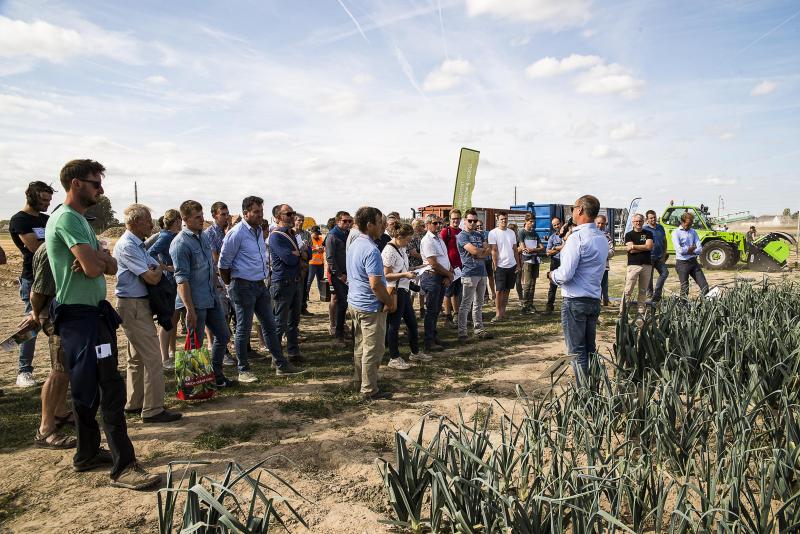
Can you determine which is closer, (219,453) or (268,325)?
(219,453)

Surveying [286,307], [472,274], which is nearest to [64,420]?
[286,307]

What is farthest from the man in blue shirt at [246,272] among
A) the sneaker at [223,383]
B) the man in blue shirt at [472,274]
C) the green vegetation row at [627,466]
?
the man in blue shirt at [472,274]

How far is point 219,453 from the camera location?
→ 3.33 meters

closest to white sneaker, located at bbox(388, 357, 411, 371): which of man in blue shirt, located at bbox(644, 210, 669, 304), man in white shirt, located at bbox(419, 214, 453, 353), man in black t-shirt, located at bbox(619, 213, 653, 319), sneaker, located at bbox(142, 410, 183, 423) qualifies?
man in white shirt, located at bbox(419, 214, 453, 353)

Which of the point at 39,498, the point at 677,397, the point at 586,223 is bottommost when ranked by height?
the point at 39,498

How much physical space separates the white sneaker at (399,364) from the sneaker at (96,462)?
9.47ft

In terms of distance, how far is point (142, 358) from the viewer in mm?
3732

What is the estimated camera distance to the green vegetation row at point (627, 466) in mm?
1820

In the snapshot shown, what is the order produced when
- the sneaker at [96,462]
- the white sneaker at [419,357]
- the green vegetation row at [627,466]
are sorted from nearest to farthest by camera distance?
the green vegetation row at [627,466]
the sneaker at [96,462]
the white sneaker at [419,357]

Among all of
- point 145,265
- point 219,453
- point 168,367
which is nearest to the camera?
point 219,453

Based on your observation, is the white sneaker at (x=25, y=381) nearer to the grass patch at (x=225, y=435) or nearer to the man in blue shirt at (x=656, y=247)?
the grass patch at (x=225, y=435)

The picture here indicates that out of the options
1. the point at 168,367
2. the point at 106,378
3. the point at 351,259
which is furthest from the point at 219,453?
the point at 168,367

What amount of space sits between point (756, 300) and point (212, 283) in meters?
5.48

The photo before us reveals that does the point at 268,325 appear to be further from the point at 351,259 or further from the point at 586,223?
the point at 586,223
